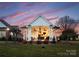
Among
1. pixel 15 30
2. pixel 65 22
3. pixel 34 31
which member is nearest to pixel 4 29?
pixel 15 30

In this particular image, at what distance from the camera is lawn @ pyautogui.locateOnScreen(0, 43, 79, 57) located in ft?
37.9

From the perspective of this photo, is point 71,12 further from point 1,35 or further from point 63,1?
point 1,35

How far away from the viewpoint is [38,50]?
1158 centimetres

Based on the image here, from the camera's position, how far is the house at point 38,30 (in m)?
11.6

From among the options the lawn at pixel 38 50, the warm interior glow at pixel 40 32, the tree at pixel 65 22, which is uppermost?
the tree at pixel 65 22

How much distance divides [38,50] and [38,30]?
0.29 metres

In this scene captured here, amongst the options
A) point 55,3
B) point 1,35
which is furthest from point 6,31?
point 55,3

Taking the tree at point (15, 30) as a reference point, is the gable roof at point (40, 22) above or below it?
above

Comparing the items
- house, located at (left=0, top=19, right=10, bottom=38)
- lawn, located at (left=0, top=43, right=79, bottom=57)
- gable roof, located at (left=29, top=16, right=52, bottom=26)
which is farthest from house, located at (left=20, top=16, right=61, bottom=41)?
house, located at (left=0, top=19, right=10, bottom=38)

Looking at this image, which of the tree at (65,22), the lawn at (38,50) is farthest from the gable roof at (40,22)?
the lawn at (38,50)

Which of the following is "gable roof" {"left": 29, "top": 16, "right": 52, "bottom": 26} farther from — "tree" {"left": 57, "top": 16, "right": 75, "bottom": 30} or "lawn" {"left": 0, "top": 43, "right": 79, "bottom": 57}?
"lawn" {"left": 0, "top": 43, "right": 79, "bottom": 57}

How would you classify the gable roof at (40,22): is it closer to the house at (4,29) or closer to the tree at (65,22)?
the tree at (65,22)

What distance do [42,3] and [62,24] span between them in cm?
42

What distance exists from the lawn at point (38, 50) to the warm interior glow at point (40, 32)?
133mm
